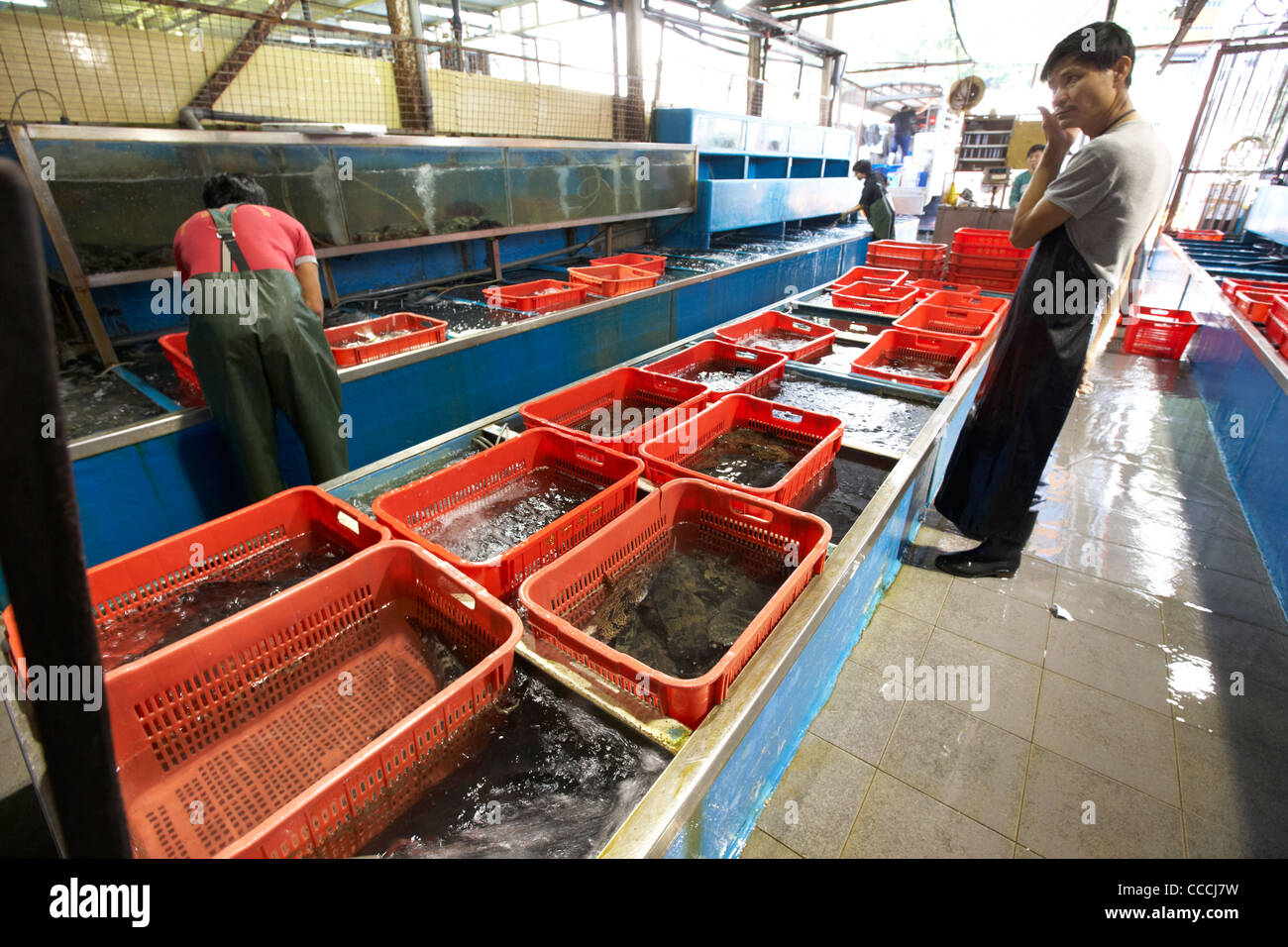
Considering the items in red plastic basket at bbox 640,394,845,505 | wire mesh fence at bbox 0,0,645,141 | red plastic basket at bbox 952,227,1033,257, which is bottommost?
red plastic basket at bbox 640,394,845,505

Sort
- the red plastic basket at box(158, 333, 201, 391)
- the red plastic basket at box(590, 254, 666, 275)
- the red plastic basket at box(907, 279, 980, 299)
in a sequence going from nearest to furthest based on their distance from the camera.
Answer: the red plastic basket at box(158, 333, 201, 391)
the red plastic basket at box(907, 279, 980, 299)
the red plastic basket at box(590, 254, 666, 275)

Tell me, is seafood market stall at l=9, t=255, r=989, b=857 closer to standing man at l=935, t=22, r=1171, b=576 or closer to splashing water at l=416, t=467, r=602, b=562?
splashing water at l=416, t=467, r=602, b=562

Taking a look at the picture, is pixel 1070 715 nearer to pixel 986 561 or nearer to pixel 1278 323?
pixel 986 561

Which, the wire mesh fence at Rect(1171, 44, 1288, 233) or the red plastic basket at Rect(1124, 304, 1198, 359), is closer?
the red plastic basket at Rect(1124, 304, 1198, 359)

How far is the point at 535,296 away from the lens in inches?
162

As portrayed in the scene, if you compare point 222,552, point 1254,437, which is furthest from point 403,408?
point 1254,437

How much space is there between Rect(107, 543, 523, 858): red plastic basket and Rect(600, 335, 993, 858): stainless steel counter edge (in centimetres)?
37

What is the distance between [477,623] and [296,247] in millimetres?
2249

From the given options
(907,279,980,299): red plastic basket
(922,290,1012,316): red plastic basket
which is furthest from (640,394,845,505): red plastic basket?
(907,279,980,299): red plastic basket

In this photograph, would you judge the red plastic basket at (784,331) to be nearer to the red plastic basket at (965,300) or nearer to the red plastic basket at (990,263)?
the red plastic basket at (965,300)

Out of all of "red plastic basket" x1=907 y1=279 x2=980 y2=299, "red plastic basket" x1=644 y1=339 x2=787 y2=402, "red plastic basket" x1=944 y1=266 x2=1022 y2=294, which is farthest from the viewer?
"red plastic basket" x1=944 y1=266 x2=1022 y2=294

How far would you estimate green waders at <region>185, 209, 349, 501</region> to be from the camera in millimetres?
2426
